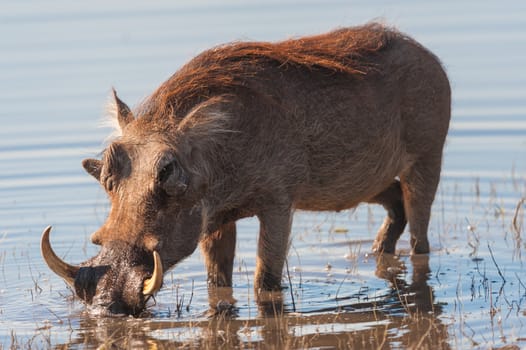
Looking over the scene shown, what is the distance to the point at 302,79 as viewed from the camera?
8406 mm

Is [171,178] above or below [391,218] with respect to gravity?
above

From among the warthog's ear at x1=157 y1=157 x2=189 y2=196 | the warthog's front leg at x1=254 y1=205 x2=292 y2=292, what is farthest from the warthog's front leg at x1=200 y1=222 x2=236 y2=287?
the warthog's ear at x1=157 y1=157 x2=189 y2=196

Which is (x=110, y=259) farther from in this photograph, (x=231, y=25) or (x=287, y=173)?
(x=231, y=25)

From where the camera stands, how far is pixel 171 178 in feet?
23.5

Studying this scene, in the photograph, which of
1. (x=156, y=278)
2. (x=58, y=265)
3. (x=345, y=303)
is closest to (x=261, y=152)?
(x=345, y=303)

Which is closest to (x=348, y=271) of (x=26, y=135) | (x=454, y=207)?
(x=454, y=207)

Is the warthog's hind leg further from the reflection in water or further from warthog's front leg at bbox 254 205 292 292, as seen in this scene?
warthog's front leg at bbox 254 205 292 292

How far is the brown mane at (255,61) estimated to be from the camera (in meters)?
7.76

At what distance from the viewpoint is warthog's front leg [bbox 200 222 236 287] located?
8500 millimetres

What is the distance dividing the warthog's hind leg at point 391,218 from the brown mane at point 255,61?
50.4 inches

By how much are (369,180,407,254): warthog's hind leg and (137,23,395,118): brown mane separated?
4.20ft

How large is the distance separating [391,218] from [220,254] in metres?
1.81

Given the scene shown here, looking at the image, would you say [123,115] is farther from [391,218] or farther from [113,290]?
[391,218]

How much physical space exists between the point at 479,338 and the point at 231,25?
10022 millimetres
